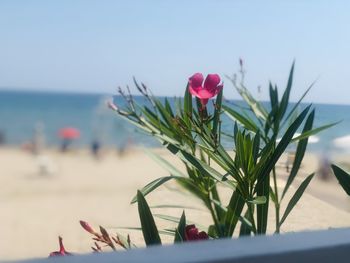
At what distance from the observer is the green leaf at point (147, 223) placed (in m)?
1.05

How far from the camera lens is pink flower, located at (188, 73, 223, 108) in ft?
4.37

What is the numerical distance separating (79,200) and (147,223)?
11339 millimetres

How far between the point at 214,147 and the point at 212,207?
281 millimetres

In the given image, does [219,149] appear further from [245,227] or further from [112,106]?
[112,106]

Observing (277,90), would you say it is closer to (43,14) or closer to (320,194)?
(320,194)

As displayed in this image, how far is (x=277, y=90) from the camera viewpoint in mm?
1485

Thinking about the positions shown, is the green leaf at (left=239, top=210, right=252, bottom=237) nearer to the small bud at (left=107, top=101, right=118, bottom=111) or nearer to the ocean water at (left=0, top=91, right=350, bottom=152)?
the small bud at (left=107, top=101, right=118, bottom=111)

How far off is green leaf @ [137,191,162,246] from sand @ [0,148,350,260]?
41 centimetres

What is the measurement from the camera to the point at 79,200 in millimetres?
12078

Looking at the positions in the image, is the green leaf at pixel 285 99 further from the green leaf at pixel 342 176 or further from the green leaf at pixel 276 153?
the green leaf at pixel 342 176

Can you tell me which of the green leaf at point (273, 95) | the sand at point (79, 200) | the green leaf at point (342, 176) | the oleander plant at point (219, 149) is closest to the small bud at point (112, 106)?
the oleander plant at point (219, 149)

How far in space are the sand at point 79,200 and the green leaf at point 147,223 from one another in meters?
0.41

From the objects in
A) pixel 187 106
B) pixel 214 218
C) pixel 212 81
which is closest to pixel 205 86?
pixel 212 81

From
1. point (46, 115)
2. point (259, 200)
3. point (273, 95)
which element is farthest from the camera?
point (46, 115)
